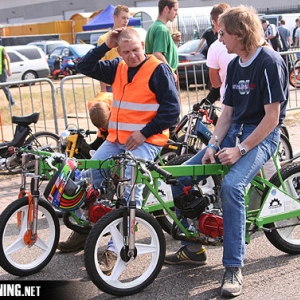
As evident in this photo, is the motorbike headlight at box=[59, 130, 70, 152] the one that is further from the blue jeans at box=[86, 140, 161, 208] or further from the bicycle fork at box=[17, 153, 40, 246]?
the bicycle fork at box=[17, 153, 40, 246]

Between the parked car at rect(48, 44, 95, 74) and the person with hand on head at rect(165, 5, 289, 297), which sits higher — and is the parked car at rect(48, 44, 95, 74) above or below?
above

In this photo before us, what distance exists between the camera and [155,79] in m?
4.86

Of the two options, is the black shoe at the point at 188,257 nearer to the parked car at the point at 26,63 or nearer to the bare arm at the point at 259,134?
the bare arm at the point at 259,134

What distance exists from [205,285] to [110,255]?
695 millimetres

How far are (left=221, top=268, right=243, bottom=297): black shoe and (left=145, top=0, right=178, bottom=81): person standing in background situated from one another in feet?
11.2

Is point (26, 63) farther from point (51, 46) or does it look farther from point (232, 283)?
point (232, 283)

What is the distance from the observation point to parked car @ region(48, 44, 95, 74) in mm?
28933

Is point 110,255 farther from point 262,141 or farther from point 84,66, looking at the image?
point 84,66

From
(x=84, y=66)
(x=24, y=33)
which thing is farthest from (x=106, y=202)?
(x=24, y=33)

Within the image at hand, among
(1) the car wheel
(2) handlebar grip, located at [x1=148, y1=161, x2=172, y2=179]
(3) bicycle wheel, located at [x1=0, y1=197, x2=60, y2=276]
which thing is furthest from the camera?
(1) the car wheel

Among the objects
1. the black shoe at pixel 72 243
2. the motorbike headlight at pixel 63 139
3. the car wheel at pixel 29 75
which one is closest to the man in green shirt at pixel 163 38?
the motorbike headlight at pixel 63 139

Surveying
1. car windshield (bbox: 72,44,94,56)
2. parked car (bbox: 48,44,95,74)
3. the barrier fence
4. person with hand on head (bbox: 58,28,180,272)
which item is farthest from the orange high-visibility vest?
car windshield (bbox: 72,44,94,56)

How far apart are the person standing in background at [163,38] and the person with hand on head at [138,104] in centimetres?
219

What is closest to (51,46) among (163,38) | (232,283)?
(163,38)
